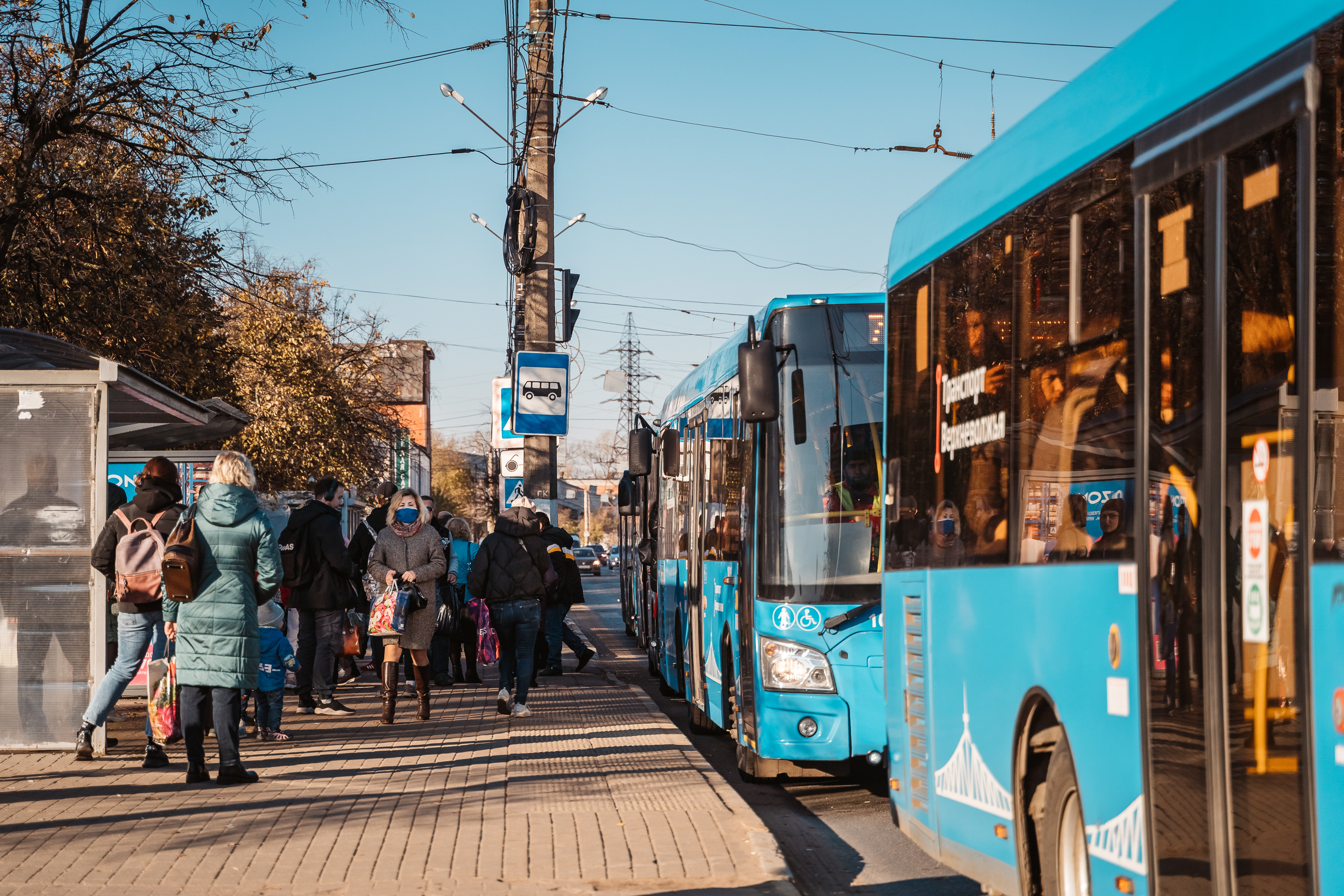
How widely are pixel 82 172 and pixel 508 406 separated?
222 inches

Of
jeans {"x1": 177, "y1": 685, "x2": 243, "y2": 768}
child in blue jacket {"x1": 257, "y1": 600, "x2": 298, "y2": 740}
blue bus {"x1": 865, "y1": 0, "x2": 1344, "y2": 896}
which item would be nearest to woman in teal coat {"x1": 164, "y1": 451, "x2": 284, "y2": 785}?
jeans {"x1": 177, "y1": 685, "x2": 243, "y2": 768}

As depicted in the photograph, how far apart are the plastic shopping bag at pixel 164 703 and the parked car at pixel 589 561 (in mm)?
68472

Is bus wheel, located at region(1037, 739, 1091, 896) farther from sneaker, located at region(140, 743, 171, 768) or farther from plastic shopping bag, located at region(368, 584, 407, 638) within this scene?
plastic shopping bag, located at region(368, 584, 407, 638)

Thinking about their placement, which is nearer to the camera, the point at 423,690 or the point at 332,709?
the point at 423,690

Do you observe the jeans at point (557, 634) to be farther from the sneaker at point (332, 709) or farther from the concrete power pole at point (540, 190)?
the sneaker at point (332, 709)

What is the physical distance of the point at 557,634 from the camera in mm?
17406

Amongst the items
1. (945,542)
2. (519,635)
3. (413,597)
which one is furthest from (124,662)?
(945,542)

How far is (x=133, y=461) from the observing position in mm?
15117

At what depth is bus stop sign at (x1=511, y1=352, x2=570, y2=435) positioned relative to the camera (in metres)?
16.9

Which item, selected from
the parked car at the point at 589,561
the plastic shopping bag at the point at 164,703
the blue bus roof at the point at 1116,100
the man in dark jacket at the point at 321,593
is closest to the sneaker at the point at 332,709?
the man in dark jacket at the point at 321,593

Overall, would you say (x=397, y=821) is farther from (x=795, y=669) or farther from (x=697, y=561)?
(x=697, y=561)

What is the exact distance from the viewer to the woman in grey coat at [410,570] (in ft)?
40.7

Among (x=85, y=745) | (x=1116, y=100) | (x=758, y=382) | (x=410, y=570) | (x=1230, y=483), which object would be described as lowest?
(x=85, y=745)

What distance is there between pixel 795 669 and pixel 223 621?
3.41 m
